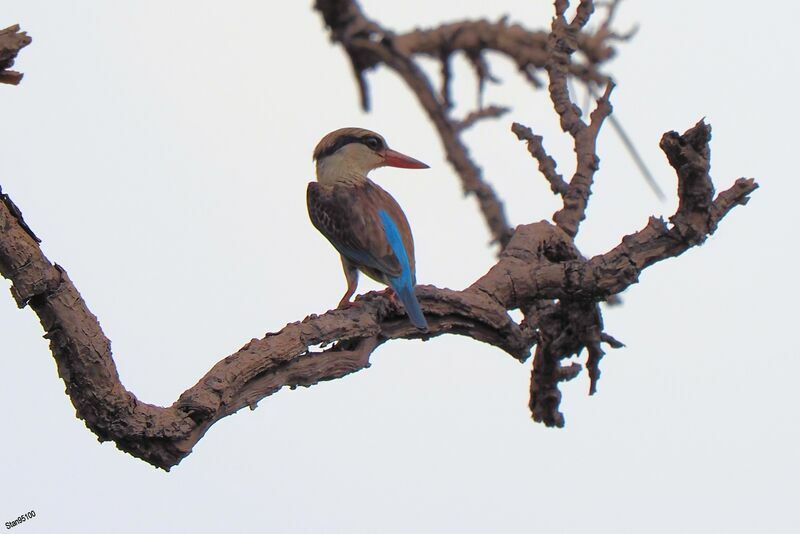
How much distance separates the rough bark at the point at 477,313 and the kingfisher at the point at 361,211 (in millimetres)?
→ 318

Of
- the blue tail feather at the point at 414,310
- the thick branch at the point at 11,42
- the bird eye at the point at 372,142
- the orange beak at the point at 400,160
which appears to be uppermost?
the orange beak at the point at 400,160

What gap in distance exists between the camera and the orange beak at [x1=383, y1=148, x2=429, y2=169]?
575 centimetres

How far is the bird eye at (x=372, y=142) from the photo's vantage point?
5617 millimetres

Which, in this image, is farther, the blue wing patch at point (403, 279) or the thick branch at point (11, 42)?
the blue wing patch at point (403, 279)

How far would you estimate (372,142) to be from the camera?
5.63 metres

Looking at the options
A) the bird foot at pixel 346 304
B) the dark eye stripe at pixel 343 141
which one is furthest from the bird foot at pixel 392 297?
the dark eye stripe at pixel 343 141

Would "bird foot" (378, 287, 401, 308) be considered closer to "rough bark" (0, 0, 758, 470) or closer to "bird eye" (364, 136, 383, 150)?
"rough bark" (0, 0, 758, 470)

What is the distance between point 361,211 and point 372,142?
0.58 meters

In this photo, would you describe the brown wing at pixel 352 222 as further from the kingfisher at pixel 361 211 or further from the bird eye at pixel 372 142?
the bird eye at pixel 372 142

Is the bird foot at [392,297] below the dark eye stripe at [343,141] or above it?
below

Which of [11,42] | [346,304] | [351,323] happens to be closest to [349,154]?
[346,304]

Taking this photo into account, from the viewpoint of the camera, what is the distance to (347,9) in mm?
6938

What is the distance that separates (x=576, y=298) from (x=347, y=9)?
2.93m

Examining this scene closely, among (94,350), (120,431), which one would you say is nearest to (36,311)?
(94,350)
